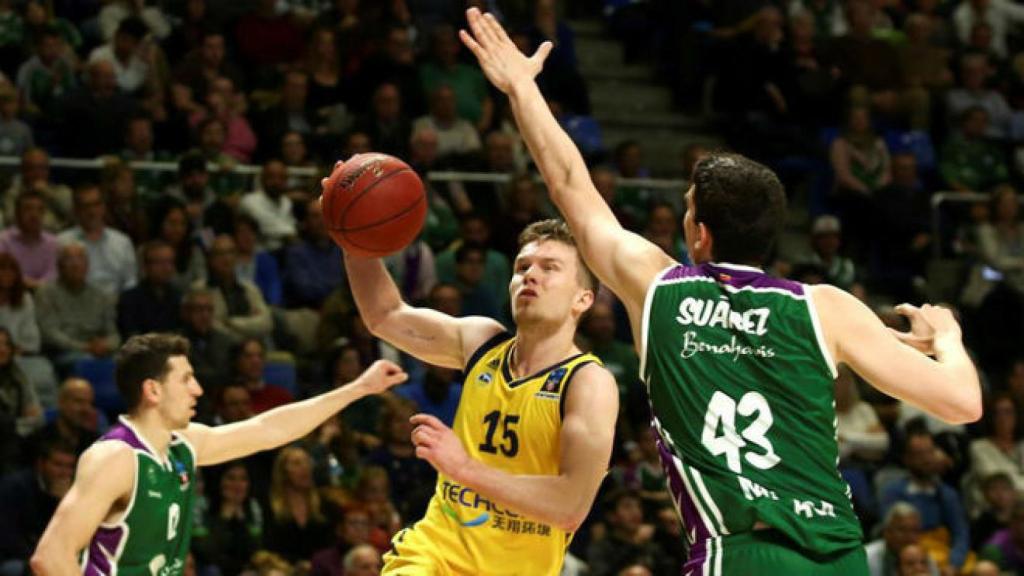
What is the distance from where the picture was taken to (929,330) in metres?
4.56

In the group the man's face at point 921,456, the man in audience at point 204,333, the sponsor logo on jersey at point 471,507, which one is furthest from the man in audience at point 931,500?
the sponsor logo on jersey at point 471,507

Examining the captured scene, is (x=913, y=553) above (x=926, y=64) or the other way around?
the other way around

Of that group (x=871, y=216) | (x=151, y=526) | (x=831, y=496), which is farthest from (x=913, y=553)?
(x=831, y=496)

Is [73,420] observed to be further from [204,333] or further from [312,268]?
[312,268]

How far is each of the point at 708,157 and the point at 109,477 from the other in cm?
296

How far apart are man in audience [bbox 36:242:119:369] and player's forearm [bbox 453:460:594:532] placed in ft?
21.7

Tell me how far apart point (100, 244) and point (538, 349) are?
669 cm

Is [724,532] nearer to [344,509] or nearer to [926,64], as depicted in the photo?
[344,509]

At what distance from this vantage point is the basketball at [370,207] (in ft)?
19.4

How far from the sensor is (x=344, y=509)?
1038 centimetres

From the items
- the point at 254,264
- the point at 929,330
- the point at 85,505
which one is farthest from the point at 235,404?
the point at 929,330

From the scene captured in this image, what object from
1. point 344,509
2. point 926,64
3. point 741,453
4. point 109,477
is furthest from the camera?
point 926,64

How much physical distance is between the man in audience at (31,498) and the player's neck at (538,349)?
472 centimetres

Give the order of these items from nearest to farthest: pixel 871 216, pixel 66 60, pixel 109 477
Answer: pixel 109 477
pixel 66 60
pixel 871 216
